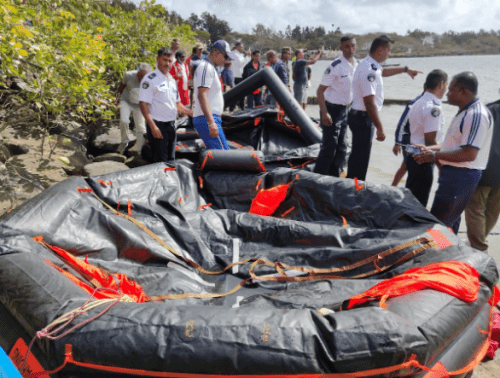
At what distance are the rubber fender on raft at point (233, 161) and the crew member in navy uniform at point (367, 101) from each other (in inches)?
45.8

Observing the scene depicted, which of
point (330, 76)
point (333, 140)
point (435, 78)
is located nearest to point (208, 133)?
point (333, 140)

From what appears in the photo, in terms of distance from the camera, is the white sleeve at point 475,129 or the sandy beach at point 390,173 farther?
the white sleeve at point 475,129

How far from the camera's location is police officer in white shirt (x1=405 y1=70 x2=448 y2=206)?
326 centimetres

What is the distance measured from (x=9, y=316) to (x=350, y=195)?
8.60 feet

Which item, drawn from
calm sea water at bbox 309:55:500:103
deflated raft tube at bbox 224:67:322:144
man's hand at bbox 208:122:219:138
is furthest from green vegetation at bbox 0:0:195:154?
calm sea water at bbox 309:55:500:103

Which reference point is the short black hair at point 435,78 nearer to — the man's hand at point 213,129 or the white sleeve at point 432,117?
the white sleeve at point 432,117

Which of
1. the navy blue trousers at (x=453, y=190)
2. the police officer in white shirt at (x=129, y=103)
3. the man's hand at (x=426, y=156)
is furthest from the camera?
the police officer in white shirt at (x=129, y=103)

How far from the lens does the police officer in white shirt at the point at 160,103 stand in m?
4.14

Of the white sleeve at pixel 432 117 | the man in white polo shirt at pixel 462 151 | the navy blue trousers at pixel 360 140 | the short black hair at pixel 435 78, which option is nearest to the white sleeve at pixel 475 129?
the man in white polo shirt at pixel 462 151

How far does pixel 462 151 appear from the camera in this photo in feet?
8.81

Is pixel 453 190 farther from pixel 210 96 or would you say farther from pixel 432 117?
pixel 210 96

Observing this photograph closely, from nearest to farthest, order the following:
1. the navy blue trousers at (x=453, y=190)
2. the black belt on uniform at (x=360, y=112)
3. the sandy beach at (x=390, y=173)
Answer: the sandy beach at (x=390, y=173), the navy blue trousers at (x=453, y=190), the black belt on uniform at (x=360, y=112)

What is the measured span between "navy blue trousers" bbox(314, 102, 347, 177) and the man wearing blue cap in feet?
4.01

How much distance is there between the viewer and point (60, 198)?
9.25 feet
